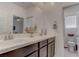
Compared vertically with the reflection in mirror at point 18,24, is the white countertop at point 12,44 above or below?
below

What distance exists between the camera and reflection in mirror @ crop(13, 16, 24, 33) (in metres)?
2.20

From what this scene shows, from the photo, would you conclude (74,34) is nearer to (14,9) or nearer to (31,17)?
(31,17)

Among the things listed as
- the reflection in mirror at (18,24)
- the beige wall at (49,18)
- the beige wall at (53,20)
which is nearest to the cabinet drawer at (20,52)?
the reflection in mirror at (18,24)

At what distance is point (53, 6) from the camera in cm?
338

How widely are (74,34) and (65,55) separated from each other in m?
0.75

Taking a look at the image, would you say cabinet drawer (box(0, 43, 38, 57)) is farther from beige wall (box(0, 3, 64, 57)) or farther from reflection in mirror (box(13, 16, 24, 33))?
beige wall (box(0, 3, 64, 57))

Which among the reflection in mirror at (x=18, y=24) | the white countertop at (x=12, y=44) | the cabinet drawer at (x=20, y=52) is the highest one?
the reflection in mirror at (x=18, y=24)

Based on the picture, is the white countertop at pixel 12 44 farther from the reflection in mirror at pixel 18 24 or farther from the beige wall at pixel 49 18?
the beige wall at pixel 49 18

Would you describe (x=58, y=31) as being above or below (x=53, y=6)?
below

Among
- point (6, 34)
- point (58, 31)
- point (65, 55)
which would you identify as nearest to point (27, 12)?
point (6, 34)

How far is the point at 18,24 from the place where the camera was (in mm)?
2334

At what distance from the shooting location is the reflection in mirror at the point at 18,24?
7.22 feet

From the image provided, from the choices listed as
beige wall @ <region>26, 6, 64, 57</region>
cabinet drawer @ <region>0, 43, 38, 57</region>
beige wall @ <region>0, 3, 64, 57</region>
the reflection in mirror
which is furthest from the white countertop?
beige wall @ <region>26, 6, 64, 57</region>

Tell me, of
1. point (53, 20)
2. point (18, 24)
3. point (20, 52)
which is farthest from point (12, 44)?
point (53, 20)
